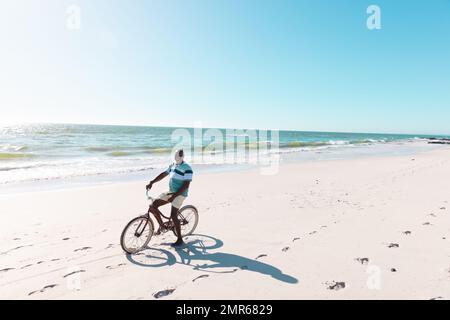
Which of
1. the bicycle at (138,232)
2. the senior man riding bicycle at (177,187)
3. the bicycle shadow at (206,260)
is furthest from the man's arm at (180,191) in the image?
the bicycle shadow at (206,260)

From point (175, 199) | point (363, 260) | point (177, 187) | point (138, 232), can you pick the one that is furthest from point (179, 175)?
point (363, 260)

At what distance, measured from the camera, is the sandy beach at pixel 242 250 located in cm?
378

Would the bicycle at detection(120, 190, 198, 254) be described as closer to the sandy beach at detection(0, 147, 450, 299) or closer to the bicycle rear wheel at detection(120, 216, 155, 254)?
the bicycle rear wheel at detection(120, 216, 155, 254)

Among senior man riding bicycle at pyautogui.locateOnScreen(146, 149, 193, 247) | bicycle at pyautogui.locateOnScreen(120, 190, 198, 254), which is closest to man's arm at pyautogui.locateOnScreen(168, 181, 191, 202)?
senior man riding bicycle at pyautogui.locateOnScreen(146, 149, 193, 247)

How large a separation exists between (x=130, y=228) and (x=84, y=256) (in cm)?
95

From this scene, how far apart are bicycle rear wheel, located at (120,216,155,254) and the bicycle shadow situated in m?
0.14

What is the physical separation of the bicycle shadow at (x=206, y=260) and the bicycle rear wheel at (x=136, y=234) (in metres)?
0.14

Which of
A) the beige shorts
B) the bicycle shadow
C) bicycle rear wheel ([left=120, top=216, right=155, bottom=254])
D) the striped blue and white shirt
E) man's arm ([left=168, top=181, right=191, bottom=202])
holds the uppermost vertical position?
the striped blue and white shirt

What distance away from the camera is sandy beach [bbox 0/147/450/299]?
3.78 metres

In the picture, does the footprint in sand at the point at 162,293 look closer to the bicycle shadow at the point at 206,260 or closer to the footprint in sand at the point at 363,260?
the bicycle shadow at the point at 206,260

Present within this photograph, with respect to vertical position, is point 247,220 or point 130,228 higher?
point 130,228
